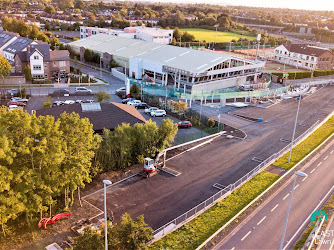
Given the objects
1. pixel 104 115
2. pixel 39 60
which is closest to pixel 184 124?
pixel 104 115

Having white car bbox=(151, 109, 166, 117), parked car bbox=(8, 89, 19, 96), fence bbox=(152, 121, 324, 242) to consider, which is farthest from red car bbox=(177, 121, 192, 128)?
parked car bbox=(8, 89, 19, 96)

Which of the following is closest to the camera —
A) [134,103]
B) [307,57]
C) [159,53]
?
[134,103]

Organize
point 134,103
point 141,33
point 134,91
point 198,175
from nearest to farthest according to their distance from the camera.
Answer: point 198,175 → point 134,103 → point 134,91 → point 141,33

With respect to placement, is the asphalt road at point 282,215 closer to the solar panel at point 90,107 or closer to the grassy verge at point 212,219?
the grassy verge at point 212,219

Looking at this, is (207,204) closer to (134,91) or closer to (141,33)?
(134,91)

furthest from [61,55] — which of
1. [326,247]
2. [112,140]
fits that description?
[326,247]

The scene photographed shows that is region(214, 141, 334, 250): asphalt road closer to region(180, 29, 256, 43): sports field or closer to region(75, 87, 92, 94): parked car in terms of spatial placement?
region(75, 87, 92, 94): parked car

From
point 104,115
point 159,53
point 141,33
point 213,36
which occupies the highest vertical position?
point 141,33
